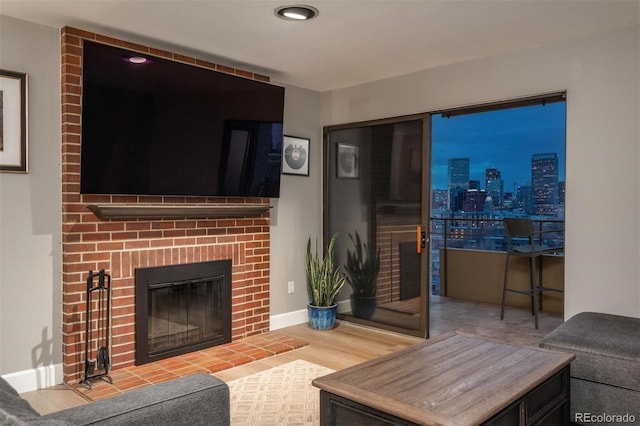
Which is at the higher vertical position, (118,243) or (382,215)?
(382,215)

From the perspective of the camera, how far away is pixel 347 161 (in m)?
4.91

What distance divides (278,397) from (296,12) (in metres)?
2.33

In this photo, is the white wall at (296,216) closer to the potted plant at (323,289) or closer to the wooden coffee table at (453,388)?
the potted plant at (323,289)

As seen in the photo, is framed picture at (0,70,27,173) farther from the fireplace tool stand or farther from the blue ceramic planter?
the blue ceramic planter

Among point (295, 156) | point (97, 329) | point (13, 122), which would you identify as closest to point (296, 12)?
point (13, 122)

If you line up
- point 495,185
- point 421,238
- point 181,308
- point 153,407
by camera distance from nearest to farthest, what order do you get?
point 153,407, point 181,308, point 421,238, point 495,185

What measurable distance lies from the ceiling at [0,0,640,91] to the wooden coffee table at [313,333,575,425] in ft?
6.28

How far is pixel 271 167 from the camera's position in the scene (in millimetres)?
4340

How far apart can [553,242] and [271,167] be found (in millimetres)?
3567

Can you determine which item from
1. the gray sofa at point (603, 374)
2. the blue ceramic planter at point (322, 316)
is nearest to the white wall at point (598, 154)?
the gray sofa at point (603, 374)

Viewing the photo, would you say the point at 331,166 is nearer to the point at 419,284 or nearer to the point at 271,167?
the point at 271,167

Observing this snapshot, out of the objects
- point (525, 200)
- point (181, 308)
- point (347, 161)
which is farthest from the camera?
point (525, 200)

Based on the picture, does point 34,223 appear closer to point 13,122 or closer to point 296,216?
point 13,122

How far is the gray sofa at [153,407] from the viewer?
4.18 feet
